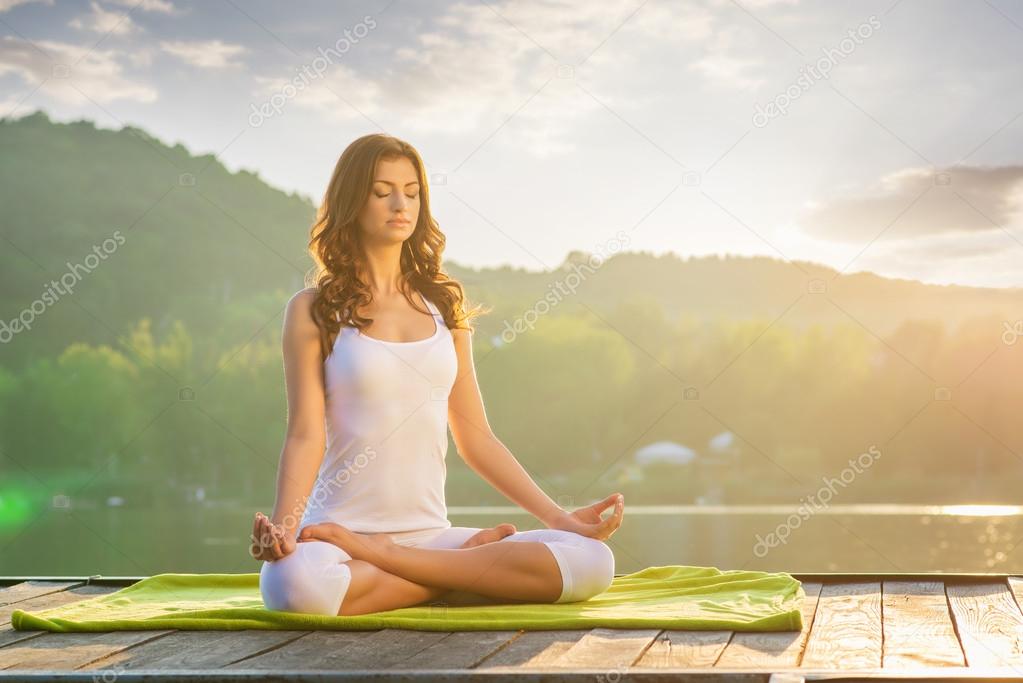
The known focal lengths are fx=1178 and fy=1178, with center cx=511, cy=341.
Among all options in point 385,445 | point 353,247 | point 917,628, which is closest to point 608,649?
point 917,628

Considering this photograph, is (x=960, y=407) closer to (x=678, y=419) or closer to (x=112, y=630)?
(x=678, y=419)

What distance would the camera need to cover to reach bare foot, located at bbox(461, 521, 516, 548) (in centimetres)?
341

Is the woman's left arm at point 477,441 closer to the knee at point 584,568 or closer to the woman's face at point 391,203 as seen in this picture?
the knee at point 584,568

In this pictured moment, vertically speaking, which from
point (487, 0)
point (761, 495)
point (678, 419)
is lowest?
point (761, 495)

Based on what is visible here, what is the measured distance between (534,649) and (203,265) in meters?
57.2

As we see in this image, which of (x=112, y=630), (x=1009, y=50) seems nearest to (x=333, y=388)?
(x=112, y=630)

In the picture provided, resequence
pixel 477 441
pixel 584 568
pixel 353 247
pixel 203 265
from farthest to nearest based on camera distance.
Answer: pixel 203 265 → pixel 477 441 → pixel 353 247 → pixel 584 568

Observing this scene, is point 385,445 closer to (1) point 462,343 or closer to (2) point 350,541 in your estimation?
(2) point 350,541

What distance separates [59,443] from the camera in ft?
151

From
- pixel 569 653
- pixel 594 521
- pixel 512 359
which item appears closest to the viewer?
pixel 569 653

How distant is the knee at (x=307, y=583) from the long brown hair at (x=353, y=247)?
693 mm

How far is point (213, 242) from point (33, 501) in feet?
51.1

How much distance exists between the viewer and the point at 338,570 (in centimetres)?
314

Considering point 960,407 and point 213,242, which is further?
point 213,242
